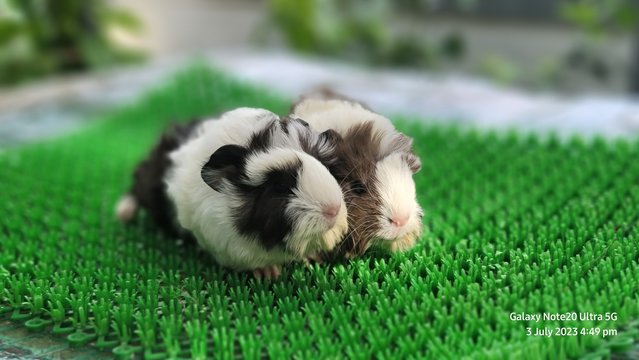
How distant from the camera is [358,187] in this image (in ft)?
6.21

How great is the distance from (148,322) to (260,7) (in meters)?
8.52

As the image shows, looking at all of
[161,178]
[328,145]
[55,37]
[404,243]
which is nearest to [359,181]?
[328,145]

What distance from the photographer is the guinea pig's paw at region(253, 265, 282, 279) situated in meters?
2.03

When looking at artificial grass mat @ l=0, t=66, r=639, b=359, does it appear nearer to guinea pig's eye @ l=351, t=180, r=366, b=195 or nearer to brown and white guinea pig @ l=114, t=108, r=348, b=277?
brown and white guinea pig @ l=114, t=108, r=348, b=277

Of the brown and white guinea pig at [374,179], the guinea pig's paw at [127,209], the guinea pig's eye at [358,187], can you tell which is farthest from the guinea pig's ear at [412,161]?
the guinea pig's paw at [127,209]

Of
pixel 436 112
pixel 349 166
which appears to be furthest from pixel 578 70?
pixel 349 166

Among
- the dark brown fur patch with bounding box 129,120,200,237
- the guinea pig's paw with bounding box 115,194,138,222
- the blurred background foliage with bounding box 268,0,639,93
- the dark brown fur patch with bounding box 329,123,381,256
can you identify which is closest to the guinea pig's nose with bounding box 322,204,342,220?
the dark brown fur patch with bounding box 329,123,381,256

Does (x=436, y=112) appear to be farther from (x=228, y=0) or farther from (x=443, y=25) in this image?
(x=228, y=0)

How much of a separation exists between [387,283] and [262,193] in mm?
433

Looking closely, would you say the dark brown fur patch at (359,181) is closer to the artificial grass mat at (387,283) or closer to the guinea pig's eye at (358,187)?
the guinea pig's eye at (358,187)

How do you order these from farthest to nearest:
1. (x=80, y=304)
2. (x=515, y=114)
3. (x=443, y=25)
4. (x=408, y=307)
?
(x=443, y=25) → (x=515, y=114) → (x=80, y=304) → (x=408, y=307)

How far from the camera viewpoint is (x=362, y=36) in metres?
8.15

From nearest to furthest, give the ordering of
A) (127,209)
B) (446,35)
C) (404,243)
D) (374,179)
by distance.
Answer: (374,179) < (404,243) < (127,209) < (446,35)

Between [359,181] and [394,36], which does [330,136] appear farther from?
[394,36]
